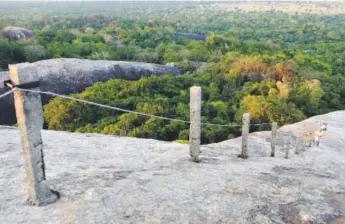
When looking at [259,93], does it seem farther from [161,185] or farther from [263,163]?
[161,185]

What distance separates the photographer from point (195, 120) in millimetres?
10523

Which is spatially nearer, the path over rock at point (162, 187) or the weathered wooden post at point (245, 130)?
the path over rock at point (162, 187)

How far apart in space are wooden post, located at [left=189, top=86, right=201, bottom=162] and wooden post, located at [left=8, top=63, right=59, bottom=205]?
13.1ft

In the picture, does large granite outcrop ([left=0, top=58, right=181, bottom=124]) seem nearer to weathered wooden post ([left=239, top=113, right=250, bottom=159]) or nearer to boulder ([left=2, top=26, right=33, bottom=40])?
weathered wooden post ([left=239, top=113, right=250, bottom=159])

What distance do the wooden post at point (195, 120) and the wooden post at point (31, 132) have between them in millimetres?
3986

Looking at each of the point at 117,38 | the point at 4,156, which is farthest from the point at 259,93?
the point at 117,38

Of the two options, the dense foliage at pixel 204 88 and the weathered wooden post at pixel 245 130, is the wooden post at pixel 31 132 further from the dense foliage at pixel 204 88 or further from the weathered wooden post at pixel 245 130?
the dense foliage at pixel 204 88

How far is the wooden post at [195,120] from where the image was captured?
10266 mm

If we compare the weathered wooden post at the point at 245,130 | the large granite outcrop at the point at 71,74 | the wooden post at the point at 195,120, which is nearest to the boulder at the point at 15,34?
the large granite outcrop at the point at 71,74

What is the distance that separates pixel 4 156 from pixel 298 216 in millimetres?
6752

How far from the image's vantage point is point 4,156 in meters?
10.1

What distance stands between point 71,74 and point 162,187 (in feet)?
102

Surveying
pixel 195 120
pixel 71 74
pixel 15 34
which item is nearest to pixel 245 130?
pixel 195 120

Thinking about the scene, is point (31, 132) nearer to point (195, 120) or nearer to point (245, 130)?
point (195, 120)
